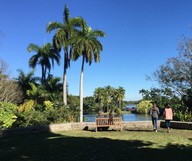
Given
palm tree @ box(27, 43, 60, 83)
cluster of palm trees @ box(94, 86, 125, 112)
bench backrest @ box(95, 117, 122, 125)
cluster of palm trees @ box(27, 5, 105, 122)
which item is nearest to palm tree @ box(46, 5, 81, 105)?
cluster of palm trees @ box(27, 5, 105, 122)

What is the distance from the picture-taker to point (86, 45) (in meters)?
35.6

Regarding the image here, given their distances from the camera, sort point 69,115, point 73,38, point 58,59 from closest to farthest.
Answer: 1. point 69,115
2. point 73,38
3. point 58,59

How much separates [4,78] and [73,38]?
36.8 ft

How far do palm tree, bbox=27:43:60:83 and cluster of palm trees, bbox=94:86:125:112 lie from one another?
172 feet

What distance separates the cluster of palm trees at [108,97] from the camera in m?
103

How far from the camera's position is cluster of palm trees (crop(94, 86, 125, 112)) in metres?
103

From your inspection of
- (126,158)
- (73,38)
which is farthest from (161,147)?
(73,38)

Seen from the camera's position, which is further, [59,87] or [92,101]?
[92,101]

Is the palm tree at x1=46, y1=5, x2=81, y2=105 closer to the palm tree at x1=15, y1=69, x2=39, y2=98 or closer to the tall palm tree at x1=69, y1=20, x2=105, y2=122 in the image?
the tall palm tree at x1=69, y1=20, x2=105, y2=122

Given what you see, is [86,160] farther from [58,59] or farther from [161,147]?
[58,59]

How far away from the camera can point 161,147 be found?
1175cm

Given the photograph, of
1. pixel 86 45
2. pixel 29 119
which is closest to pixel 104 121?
pixel 29 119

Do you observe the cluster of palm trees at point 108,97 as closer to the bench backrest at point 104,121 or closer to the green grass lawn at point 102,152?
the bench backrest at point 104,121

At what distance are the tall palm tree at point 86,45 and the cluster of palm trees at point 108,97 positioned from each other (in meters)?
64.2
